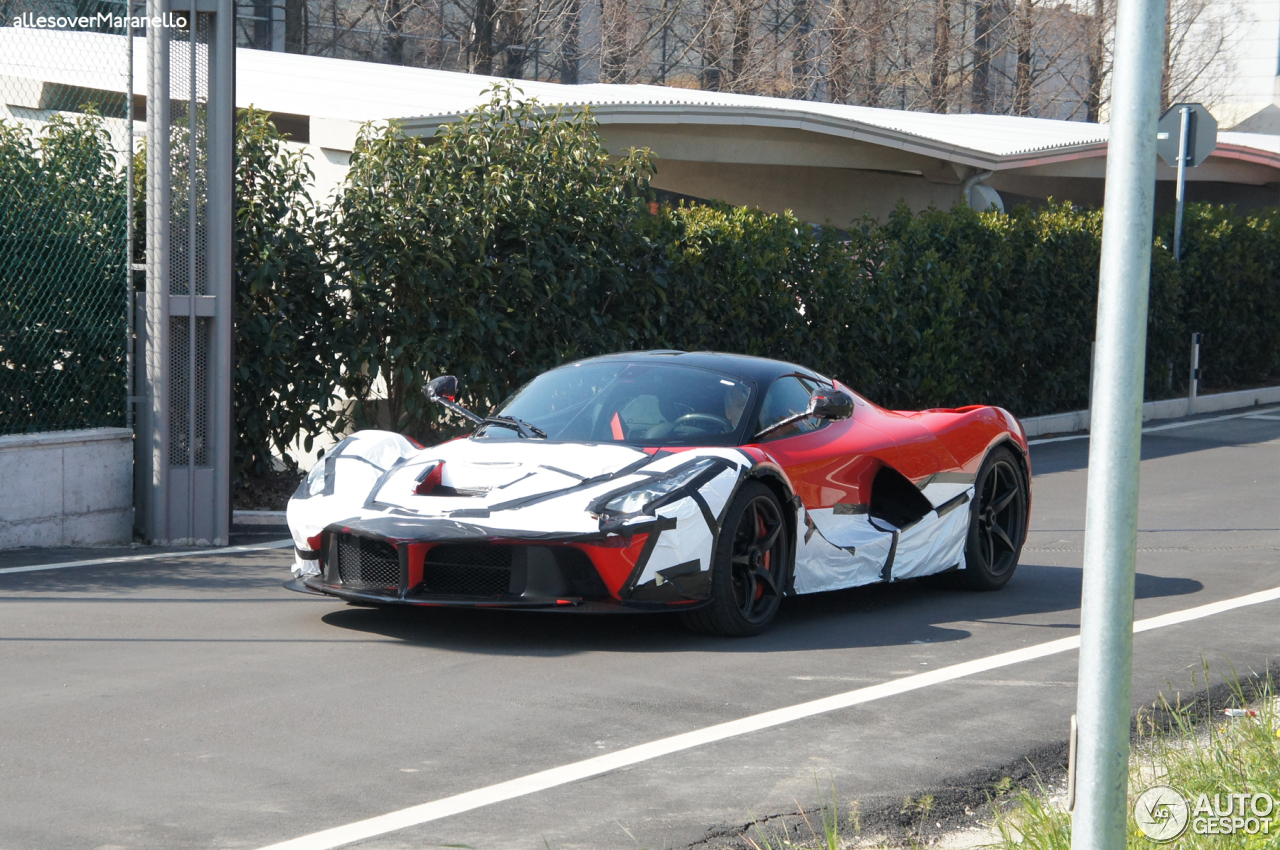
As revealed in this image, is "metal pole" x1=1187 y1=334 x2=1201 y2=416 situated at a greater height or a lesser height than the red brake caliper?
greater

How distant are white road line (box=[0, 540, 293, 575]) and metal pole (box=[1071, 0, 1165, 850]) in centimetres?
673

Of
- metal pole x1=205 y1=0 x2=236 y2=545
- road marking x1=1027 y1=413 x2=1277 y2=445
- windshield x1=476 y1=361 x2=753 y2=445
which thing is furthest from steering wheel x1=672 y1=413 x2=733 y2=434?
road marking x1=1027 y1=413 x2=1277 y2=445

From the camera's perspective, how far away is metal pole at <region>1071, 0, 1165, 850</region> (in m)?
3.22

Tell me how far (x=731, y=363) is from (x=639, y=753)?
10.5 feet

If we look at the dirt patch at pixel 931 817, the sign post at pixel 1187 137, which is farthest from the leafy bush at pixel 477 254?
the sign post at pixel 1187 137

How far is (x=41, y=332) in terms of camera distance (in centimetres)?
956

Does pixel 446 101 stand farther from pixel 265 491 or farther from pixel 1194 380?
pixel 1194 380

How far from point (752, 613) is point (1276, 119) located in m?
55.0

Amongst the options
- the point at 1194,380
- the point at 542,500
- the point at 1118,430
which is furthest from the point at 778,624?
the point at 1194,380

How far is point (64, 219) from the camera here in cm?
969

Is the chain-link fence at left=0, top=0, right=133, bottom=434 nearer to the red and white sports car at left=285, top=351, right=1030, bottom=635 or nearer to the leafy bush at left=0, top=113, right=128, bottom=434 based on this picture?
the leafy bush at left=0, top=113, right=128, bottom=434

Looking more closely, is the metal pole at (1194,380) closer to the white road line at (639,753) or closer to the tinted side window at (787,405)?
the white road line at (639,753)

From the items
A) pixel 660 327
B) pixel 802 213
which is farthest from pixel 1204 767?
pixel 802 213

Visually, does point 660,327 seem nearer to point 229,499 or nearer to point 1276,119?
point 229,499
